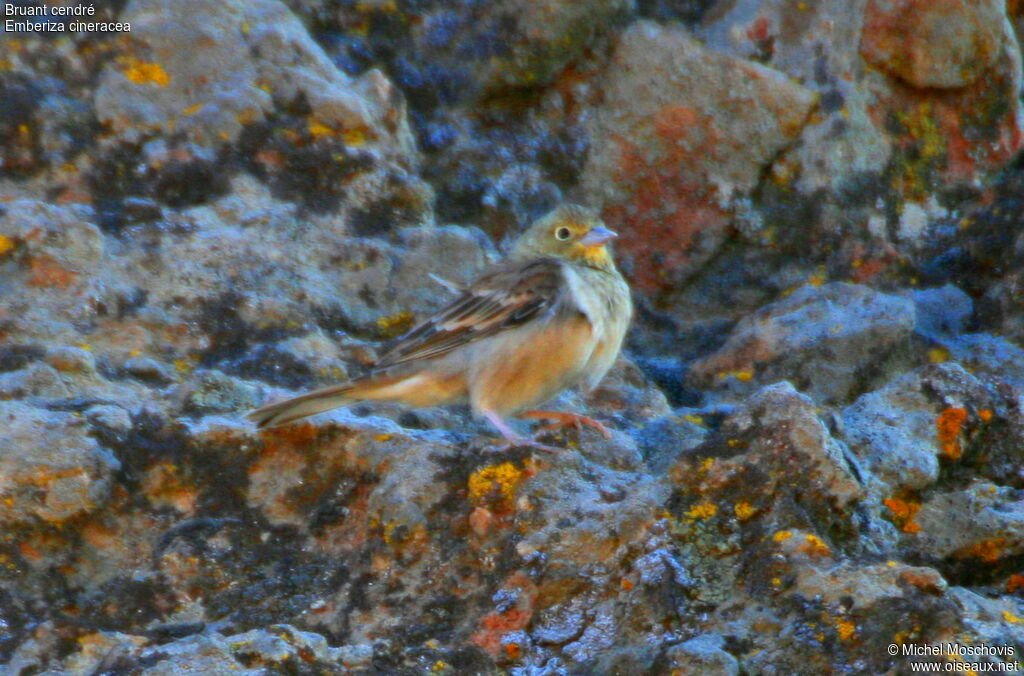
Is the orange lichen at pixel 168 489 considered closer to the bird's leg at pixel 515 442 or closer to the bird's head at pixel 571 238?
the bird's leg at pixel 515 442

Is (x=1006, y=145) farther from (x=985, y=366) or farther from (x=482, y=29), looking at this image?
(x=482, y=29)

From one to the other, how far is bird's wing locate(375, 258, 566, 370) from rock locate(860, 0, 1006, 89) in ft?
6.04

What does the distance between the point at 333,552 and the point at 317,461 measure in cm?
40

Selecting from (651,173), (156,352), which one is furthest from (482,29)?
(156,352)

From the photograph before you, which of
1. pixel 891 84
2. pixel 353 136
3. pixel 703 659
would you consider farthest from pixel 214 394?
pixel 891 84

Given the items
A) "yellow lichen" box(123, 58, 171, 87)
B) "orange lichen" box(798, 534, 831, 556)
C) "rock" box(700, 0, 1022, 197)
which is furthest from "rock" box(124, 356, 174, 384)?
"rock" box(700, 0, 1022, 197)

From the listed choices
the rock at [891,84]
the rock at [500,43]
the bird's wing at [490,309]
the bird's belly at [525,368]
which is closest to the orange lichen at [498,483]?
the bird's wing at [490,309]

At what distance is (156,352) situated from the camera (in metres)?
4.29

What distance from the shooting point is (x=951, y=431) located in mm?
3752

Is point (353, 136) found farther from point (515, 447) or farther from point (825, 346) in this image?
point (825, 346)

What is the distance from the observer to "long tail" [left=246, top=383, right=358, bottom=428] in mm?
3842

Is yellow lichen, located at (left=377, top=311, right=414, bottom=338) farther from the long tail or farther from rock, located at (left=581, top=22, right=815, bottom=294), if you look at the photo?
rock, located at (left=581, top=22, right=815, bottom=294)

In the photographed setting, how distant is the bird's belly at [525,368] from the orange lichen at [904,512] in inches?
55.9

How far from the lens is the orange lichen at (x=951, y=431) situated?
3736 mm
